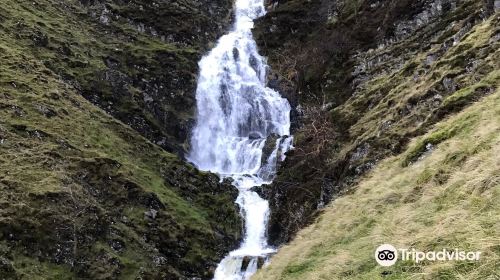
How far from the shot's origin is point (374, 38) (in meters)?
45.3

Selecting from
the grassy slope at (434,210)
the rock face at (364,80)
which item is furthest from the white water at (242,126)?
the grassy slope at (434,210)

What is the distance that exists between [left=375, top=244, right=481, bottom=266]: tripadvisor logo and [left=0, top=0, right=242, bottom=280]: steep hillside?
2298cm

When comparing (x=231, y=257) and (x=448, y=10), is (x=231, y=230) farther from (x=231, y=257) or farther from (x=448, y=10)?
(x=448, y=10)

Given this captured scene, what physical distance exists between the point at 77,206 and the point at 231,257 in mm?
11593

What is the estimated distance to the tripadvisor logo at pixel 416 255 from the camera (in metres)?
6.38

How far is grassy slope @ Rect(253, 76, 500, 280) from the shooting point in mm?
6793

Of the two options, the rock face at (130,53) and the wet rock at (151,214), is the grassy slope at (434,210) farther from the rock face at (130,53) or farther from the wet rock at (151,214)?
the rock face at (130,53)

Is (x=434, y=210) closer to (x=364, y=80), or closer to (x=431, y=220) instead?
(x=431, y=220)

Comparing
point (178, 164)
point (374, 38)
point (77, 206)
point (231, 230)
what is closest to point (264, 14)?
point (374, 38)

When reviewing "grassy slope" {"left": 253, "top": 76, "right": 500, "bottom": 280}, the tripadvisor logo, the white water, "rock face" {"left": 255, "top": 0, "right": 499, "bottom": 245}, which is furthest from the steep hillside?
the tripadvisor logo

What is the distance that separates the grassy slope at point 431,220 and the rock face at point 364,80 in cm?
371

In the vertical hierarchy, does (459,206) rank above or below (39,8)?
below

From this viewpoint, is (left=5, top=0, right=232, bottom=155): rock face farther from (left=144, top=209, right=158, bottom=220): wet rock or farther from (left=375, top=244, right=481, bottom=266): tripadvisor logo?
(left=375, top=244, right=481, bottom=266): tripadvisor logo

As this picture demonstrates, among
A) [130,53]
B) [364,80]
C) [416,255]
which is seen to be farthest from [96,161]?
[416,255]
